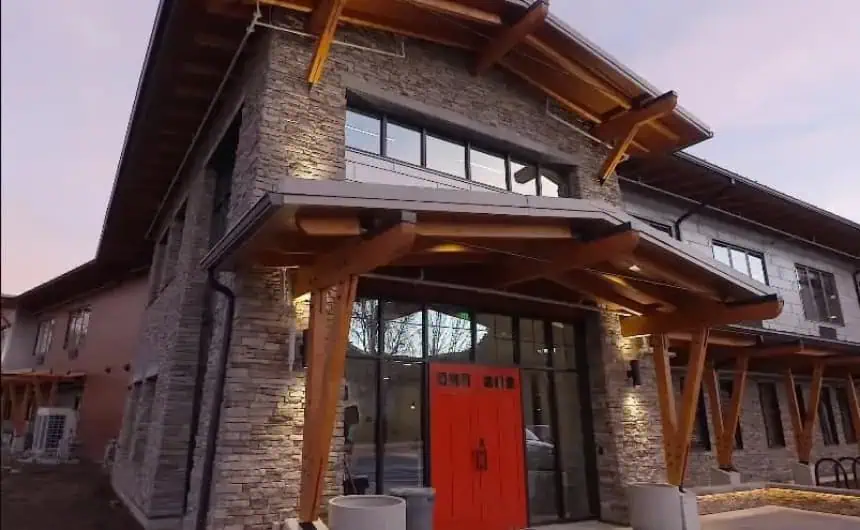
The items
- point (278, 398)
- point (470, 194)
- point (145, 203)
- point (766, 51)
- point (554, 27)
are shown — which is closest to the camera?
point (470, 194)

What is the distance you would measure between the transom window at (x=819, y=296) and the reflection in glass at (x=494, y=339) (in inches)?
414

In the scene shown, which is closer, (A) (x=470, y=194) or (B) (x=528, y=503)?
(A) (x=470, y=194)

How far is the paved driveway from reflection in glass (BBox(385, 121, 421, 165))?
6726mm

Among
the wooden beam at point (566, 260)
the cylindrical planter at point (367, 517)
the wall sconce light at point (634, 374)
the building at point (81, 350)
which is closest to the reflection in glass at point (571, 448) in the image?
the wall sconce light at point (634, 374)

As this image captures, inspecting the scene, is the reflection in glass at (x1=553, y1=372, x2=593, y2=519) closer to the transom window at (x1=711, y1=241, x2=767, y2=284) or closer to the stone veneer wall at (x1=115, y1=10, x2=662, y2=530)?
the stone veneer wall at (x1=115, y1=10, x2=662, y2=530)

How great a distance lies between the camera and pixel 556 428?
797cm

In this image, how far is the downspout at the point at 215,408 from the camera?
5.41 metres

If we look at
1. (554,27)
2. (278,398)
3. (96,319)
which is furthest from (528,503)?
(96,319)

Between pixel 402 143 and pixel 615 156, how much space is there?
3882 millimetres

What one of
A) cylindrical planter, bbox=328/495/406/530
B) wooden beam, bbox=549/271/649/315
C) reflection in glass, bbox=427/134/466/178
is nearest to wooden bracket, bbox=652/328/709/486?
wooden beam, bbox=549/271/649/315

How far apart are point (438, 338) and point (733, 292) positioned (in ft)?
13.0

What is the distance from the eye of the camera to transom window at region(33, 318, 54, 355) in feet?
67.2

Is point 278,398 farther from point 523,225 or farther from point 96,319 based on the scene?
point 96,319

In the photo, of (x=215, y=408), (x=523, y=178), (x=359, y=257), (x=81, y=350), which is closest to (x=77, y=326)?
(x=81, y=350)
